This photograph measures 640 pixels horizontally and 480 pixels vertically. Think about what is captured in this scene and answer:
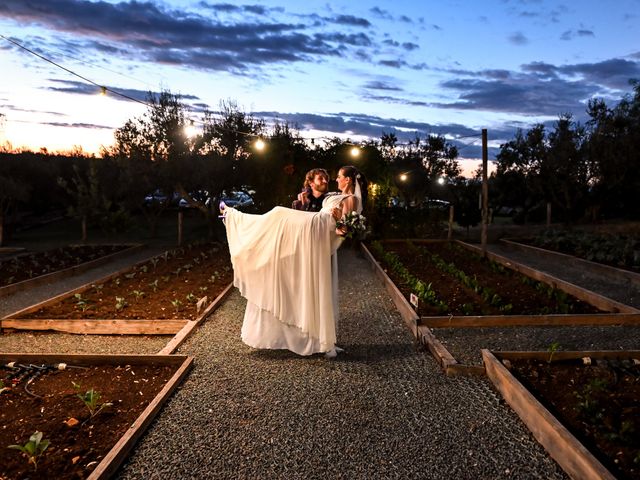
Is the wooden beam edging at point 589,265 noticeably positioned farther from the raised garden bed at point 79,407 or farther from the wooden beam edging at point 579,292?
the raised garden bed at point 79,407

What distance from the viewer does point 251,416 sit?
3.81 m

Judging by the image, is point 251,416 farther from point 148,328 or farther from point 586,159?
point 586,159

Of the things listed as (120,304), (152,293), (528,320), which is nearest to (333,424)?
(528,320)

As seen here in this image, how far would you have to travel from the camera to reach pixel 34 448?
9.93ft

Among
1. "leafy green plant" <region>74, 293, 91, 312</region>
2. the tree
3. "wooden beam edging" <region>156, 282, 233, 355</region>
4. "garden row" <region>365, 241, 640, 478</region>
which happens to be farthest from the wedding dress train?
the tree

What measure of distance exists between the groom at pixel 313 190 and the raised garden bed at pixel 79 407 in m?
2.02

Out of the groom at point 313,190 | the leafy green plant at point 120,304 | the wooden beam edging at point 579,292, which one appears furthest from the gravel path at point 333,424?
the wooden beam edging at point 579,292

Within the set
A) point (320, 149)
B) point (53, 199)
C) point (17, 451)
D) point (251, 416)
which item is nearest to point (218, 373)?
point (251, 416)

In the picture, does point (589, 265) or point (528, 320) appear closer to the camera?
point (528, 320)

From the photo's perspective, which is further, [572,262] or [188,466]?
[572,262]

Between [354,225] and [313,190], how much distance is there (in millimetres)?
860

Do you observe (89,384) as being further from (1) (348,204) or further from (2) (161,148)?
(2) (161,148)

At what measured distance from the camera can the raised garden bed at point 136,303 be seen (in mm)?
6449

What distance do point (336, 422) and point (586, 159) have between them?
2200cm
